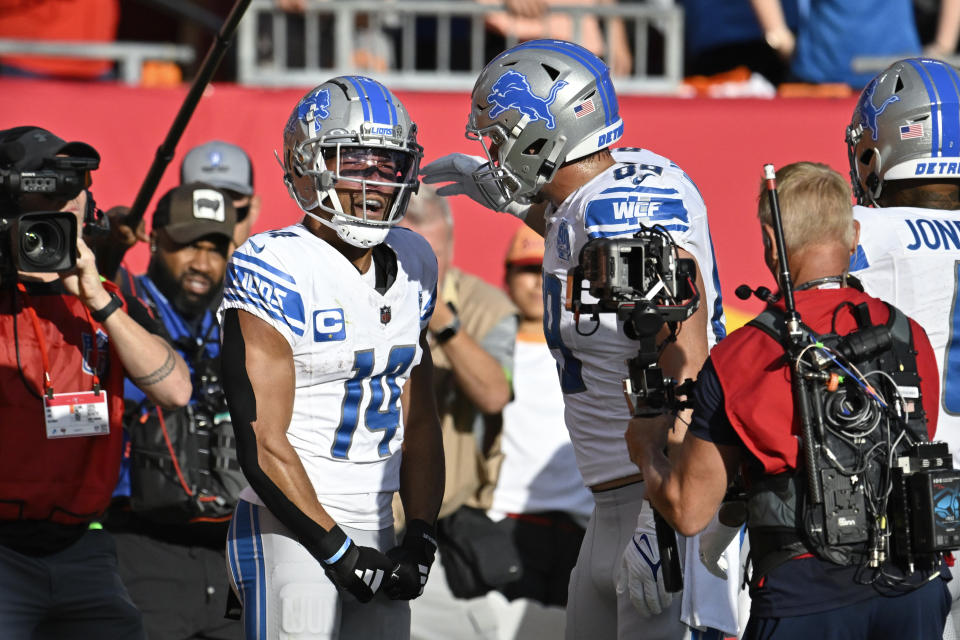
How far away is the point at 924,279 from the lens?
135 inches

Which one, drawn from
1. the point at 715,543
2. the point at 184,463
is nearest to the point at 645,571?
the point at 715,543

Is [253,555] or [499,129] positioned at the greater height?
[499,129]


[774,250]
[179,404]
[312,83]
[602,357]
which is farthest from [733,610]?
[312,83]

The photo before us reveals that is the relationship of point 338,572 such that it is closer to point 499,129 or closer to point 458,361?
point 499,129

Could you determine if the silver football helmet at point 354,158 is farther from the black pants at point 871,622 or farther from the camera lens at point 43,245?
the black pants at point 871,622

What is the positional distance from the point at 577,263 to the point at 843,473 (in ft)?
2.93

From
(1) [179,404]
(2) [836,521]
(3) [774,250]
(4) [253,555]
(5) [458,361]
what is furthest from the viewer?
(5) [458,361]

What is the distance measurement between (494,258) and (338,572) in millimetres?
3628

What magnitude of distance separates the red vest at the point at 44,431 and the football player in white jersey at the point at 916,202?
7.36 ft

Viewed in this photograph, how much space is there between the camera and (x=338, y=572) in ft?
10.1

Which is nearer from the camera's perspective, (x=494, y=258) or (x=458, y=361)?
(x=458, y=361)

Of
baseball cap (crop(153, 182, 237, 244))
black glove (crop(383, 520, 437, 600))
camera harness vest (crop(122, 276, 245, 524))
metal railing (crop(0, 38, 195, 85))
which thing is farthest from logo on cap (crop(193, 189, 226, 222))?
metal railing (crop(0, 38, 195, 85))

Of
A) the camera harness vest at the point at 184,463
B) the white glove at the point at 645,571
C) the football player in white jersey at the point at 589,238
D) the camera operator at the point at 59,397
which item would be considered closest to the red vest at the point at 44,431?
the camera operator at the point at 59,397

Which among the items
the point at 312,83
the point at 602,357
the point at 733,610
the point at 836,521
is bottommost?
the point at 733,610
